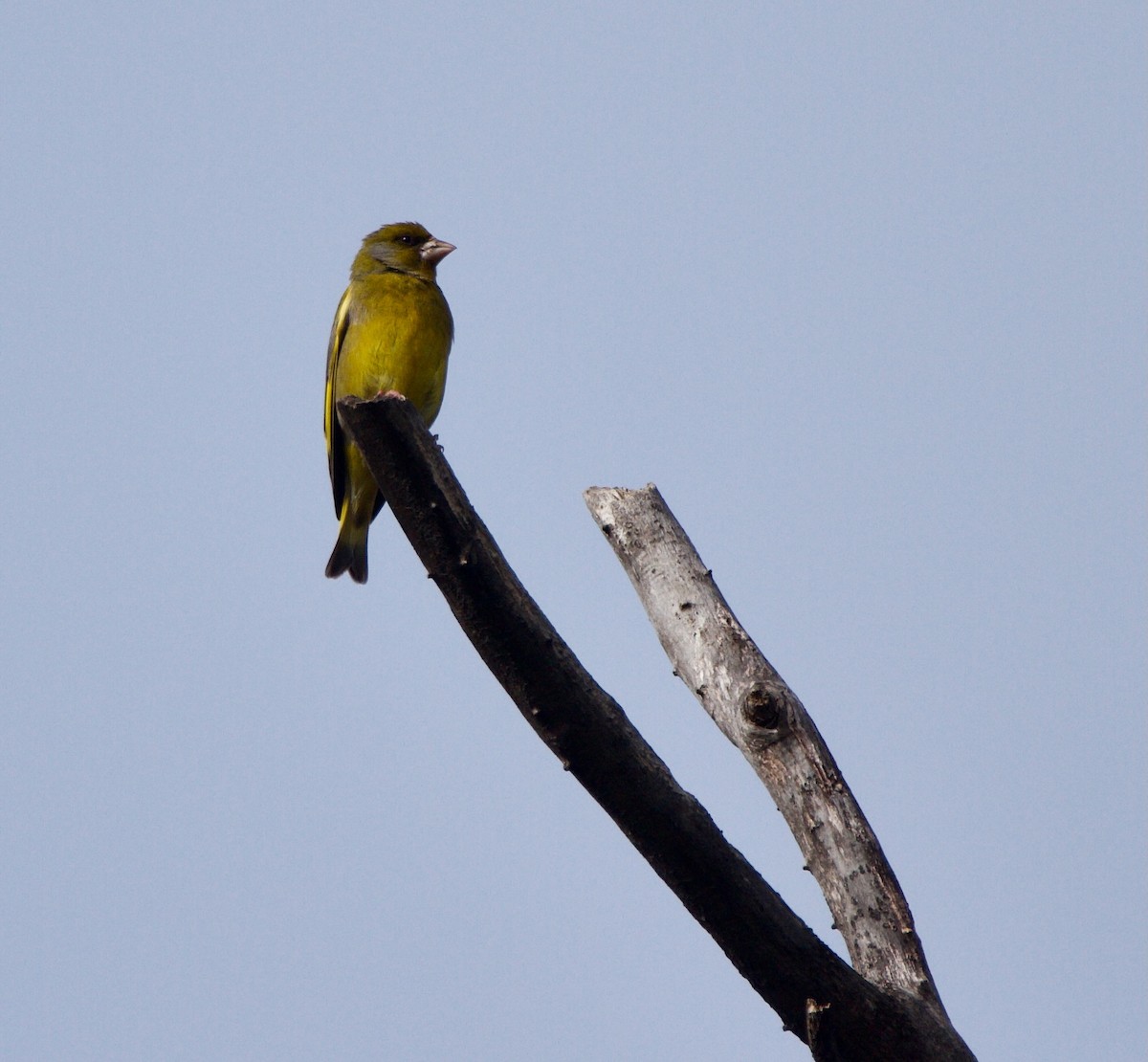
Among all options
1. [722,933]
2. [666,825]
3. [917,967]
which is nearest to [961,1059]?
[917,967]

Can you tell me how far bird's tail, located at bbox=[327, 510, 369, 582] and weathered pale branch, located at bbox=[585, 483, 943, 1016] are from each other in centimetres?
230

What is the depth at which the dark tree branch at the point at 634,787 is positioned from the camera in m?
3.04

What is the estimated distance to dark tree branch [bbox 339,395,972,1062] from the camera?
9.97 feet

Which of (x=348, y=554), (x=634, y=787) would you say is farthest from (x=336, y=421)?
(x=634, y=787)

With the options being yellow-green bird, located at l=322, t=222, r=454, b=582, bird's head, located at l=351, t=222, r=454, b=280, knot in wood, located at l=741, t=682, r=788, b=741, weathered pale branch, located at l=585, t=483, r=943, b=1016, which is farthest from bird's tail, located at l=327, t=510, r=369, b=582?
knot in wood, located at l=741, t=682, r=788, b=741

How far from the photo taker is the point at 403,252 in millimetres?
7062

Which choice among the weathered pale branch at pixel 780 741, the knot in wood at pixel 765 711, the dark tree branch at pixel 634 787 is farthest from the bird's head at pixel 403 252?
the dark tree branch at pixel 634 787

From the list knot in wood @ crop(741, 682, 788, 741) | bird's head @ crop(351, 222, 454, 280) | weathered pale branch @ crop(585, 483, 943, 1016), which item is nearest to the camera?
weathered pale branch @ crop(585, 483, 943, 1016)

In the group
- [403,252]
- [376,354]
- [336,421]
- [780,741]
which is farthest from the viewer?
[403,252]

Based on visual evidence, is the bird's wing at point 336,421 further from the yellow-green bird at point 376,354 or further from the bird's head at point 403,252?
the bird's head at point 403,252

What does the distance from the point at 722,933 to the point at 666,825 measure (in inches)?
11.3

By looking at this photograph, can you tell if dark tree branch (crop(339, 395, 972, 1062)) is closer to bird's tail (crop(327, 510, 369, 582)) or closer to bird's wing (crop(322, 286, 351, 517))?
bird's wing (crop(322, 286, 351, 517))

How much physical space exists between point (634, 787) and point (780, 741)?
39.3 inches

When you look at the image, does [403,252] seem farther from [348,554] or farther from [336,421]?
[348,554]
